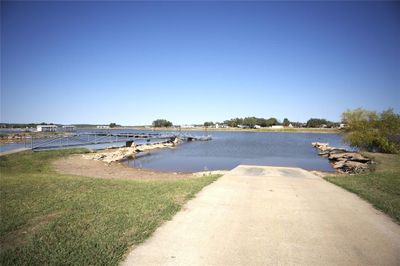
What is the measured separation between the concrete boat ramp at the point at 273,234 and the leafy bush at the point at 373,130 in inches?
910

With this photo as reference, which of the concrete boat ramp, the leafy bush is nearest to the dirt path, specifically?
the concrete boat ramp

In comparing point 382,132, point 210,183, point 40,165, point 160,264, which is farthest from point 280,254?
point 382,132

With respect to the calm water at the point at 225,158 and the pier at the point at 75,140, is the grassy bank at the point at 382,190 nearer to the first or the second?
the calm water at the point at 225,158

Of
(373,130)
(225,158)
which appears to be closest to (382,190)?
(373,130)

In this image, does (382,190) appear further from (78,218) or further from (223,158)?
(223,158)

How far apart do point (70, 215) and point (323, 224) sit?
693cm

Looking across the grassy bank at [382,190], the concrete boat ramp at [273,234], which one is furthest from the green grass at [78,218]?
the grassy bank at [382,190]

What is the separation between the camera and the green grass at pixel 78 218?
4672 mm

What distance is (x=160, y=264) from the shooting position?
177 inches

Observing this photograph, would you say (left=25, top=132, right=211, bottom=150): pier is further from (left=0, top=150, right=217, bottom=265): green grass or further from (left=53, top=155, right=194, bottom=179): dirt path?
(left=0, top=150, right=217, bottom=265): green grass

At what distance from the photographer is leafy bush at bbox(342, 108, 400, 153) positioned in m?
26.6

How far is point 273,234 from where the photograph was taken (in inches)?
227

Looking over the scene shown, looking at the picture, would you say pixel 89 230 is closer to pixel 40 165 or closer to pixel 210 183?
pixel 210 183

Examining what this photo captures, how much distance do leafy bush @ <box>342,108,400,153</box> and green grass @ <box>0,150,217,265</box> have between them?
26056mm
